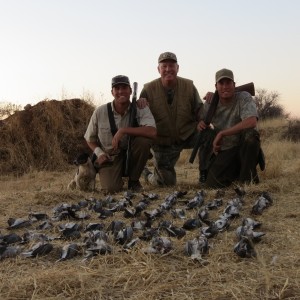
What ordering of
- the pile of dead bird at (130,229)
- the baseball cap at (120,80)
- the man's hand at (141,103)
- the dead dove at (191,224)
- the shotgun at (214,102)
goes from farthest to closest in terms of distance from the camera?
Answer: the man's hand at (141,103) < the baseball cap at (120,80) < the shotgun at (214,102) < the dead dove at (191,224) < the pile of dead bird at (130,229)

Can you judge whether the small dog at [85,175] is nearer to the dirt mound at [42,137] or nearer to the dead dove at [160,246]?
the dead dove at [160,246]

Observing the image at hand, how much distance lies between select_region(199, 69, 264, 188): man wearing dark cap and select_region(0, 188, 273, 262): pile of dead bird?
2.70 feet

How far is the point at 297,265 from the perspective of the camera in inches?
127

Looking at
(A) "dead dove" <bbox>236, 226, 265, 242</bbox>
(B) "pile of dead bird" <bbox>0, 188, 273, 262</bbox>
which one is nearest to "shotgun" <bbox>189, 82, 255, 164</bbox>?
(B) "pile of dead bird" <bbox>0, 188, 273, 262</bbox>

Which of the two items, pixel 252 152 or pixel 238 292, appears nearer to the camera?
pixel 238 292

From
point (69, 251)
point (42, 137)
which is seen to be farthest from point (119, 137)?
point (42, 137)

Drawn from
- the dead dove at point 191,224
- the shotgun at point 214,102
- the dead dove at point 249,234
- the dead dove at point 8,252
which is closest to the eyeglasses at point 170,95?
the shotgun at point 214,102

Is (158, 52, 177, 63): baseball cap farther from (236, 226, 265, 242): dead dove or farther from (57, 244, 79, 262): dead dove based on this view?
(57, 244, 79, 262): dead dove

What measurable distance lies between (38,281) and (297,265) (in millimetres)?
1771

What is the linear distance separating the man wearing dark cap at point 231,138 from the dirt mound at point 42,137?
5.53 meters

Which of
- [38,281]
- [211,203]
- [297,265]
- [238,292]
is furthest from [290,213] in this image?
[38,281]

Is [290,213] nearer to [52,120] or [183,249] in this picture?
[183,249]

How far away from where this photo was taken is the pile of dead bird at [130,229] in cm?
359

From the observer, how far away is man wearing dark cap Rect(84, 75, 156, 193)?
699 cm
